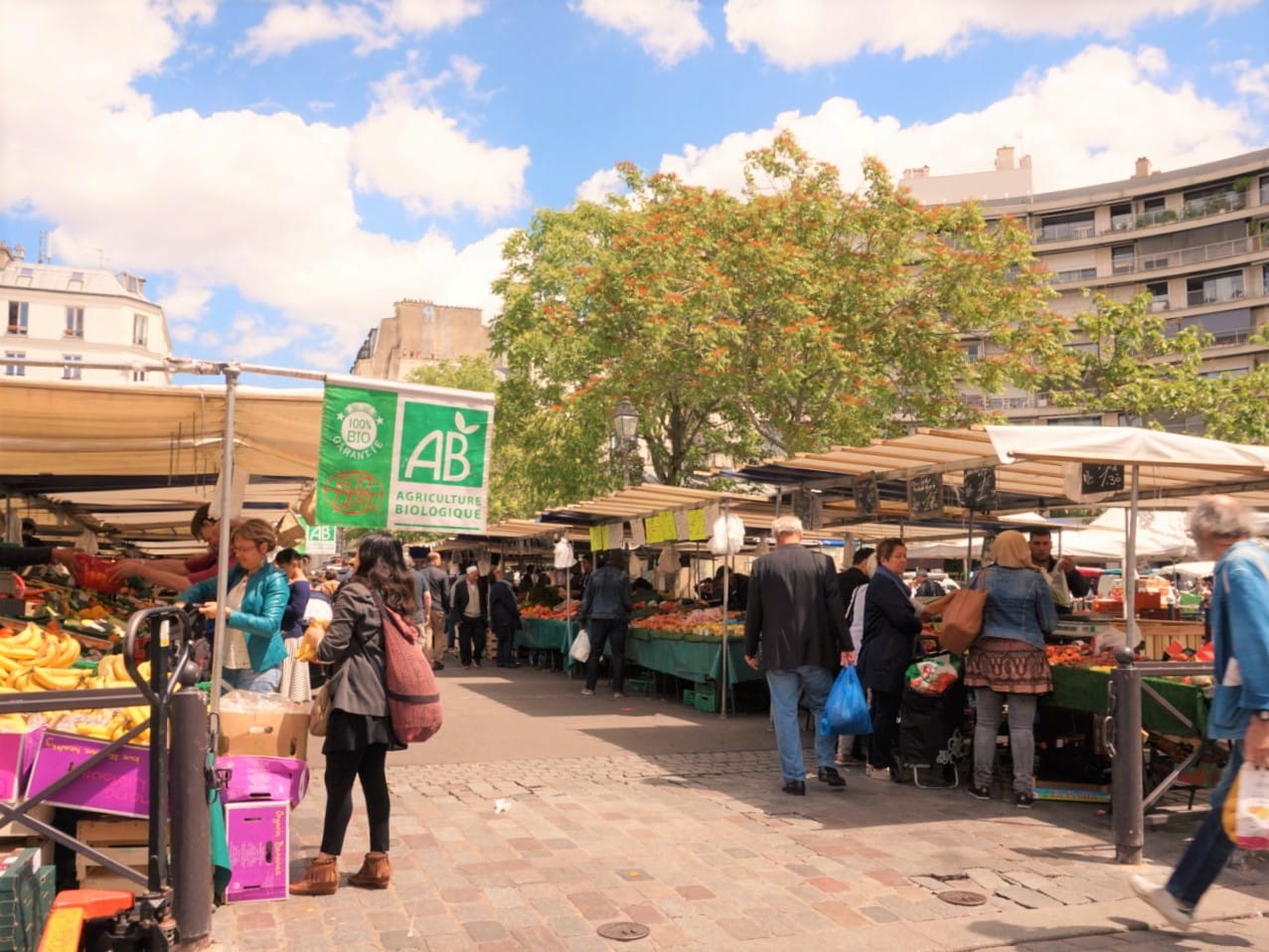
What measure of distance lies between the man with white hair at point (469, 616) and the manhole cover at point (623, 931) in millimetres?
14124

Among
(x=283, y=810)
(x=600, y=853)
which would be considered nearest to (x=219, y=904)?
(x=283, y=810)

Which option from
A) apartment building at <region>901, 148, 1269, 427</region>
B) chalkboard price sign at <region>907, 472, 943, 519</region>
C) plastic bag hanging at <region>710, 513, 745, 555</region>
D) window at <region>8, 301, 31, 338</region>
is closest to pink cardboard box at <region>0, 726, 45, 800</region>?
chalkboard price sign at <region>907, 472, 943, 519</region>

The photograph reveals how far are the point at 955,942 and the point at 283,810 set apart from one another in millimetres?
3158

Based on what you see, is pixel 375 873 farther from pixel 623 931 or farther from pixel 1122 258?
pixel 1122 258

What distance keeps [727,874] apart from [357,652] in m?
2.27

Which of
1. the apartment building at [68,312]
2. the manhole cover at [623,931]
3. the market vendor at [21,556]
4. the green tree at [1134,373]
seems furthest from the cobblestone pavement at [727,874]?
the apartment building at [68,312]

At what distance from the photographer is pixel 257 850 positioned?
5281 mm

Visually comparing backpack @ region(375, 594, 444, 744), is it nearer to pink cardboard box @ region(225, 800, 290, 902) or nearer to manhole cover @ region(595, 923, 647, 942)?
pink cardboard box @ region(225, 800, 290, 902)

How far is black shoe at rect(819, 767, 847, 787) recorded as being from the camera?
8172 mm

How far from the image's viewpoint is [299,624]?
9453mm

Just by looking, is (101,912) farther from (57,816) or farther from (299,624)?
(299,624)

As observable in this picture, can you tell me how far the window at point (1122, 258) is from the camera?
Result: 2621 inches

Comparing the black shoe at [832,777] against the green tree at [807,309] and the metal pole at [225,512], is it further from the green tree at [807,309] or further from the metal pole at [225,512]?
the green tree at [807,309]

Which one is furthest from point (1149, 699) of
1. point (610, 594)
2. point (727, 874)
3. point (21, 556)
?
point (610, 594)
